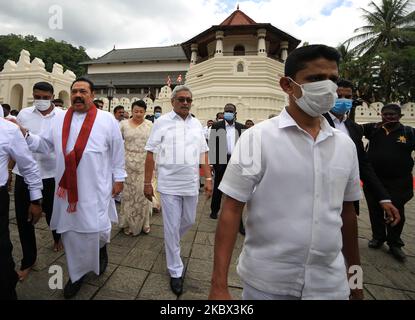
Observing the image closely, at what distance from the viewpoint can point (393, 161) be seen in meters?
3.44

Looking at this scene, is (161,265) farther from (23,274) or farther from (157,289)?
(23,274)

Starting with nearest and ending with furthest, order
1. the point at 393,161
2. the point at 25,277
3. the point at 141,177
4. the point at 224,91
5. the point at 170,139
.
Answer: the point at 25,277, the point at 170,139, the point at 393,161, the point at 141,177, the point at 224,91

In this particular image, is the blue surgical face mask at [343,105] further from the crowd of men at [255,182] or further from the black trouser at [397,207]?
the black trouser at [397,207]

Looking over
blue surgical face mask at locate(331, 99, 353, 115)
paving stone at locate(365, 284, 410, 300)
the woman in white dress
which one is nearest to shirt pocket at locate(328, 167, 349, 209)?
blue surgical face mask at locate(331, 99, 353, 115)

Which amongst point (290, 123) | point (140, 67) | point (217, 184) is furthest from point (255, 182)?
point (140, 67)

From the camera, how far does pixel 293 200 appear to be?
1141 millimetres

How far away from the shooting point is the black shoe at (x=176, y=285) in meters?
2.30

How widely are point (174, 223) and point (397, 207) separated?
10.3 ft

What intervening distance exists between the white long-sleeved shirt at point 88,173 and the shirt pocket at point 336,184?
1.98m

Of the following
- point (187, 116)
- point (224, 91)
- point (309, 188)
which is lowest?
point (309, 188)

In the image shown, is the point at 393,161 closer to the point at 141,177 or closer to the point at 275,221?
the point at 275,221

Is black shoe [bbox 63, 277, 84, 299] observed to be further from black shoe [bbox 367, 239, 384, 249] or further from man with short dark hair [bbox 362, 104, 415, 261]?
black shoe [bbox 367, 239, 384, 249]
